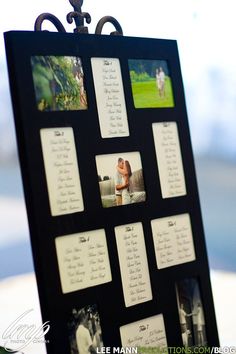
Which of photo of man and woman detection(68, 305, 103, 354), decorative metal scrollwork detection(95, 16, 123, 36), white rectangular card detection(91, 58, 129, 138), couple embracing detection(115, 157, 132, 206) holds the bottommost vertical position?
photo of man and woman detection(68, 305, 103, 354)

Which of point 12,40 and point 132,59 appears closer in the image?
point 12,40

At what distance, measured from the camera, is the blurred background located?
2.42 meters

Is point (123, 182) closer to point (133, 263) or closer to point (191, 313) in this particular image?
point (133, 263)

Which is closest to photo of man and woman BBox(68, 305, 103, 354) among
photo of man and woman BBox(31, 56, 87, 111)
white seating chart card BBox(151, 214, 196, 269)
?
white seating chart card BBox(151, 214, 196, 269)

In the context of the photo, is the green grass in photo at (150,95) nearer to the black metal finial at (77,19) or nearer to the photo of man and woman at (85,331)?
the black metal finial at (77,19)

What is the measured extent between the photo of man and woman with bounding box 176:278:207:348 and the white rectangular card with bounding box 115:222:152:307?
0.41 feet

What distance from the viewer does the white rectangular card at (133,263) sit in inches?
58.8

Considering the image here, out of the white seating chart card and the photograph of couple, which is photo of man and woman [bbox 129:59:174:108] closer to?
the photograph of couple

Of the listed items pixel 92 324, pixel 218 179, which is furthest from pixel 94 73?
pixel 218 179

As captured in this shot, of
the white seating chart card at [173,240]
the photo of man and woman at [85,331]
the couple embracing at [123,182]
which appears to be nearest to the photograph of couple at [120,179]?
the couple embracing at [123,182]

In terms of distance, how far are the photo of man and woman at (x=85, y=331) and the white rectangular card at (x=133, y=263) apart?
0.33 feet

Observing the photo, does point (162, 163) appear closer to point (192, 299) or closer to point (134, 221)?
point (134, 221)

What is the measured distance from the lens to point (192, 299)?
1644mm

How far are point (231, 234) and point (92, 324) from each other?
141 centimetres
